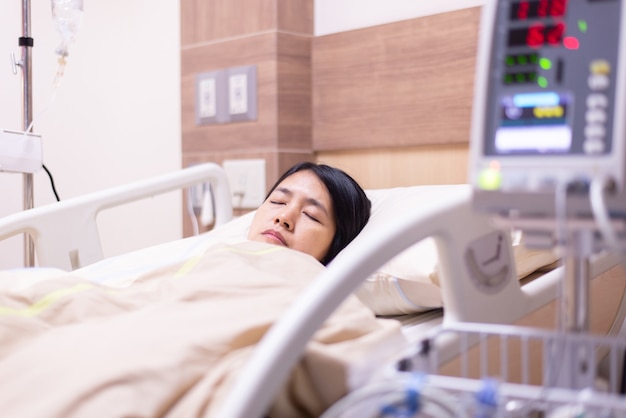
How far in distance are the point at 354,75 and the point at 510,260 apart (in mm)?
1283

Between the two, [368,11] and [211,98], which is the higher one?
[368,11]

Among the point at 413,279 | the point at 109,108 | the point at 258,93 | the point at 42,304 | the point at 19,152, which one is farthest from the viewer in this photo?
the point at 109,108

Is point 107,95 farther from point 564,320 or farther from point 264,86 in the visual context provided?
point 564,320

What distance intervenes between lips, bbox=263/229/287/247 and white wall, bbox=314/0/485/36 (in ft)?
2.87

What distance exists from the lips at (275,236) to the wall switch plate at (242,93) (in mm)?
815

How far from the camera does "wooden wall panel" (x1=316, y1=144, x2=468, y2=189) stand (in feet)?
7.30

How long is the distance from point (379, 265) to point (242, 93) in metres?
1.76

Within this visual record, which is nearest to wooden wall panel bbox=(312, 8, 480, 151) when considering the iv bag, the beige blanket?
the iv bag

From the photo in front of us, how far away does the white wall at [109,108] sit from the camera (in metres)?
3.08

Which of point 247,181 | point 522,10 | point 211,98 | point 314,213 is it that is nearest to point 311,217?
point 314,213

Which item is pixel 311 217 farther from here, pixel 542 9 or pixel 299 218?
pixel 542 9

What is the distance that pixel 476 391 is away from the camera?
810mm

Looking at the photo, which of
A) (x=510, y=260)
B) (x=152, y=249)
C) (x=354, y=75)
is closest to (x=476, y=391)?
(x=510, y=260)

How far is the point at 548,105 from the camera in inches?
34.4
